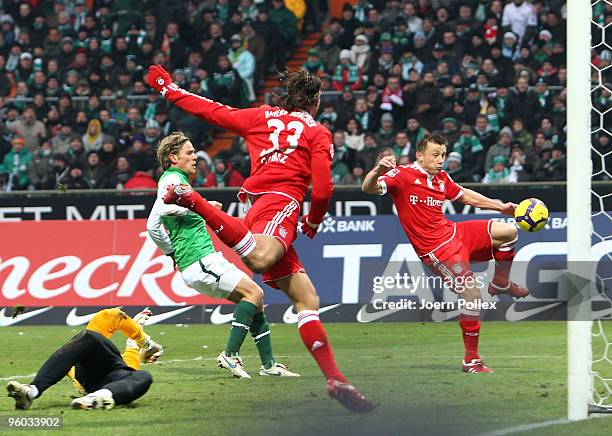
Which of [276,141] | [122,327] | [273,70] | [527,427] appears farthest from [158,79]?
[273,70]

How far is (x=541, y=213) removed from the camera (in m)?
10.2

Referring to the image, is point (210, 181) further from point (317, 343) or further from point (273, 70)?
point (317, 343)

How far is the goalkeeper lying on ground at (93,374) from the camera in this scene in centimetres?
736

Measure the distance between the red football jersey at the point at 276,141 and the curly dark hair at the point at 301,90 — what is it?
60 millimetres

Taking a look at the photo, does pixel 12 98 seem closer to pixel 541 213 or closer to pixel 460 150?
pixel 460 150

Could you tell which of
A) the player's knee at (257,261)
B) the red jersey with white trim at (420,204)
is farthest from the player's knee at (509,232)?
the player's knee at (257,261)

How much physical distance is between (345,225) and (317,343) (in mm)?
6896

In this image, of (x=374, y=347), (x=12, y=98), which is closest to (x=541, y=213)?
(x=374, y=347)

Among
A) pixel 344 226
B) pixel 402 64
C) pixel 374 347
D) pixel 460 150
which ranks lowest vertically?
pixel 374 347

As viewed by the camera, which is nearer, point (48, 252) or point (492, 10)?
point (48, 252)

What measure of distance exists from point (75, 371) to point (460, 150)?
1104 cm

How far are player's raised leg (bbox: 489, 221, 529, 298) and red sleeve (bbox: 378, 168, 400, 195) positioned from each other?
39.2 inches

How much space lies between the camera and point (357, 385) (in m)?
8.24

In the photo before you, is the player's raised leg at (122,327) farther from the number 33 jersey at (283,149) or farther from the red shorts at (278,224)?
the number 33 jersey at (283,149)
